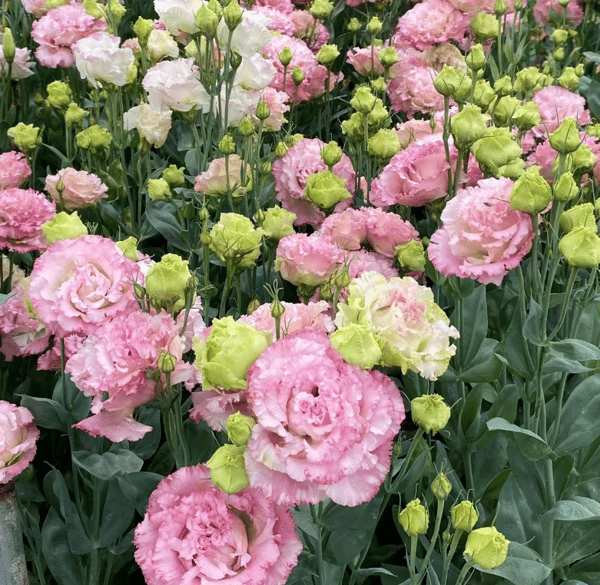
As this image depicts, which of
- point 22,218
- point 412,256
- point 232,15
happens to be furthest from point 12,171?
point 412,256

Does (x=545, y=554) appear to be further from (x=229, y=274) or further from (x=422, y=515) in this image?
(x=229, y=274)

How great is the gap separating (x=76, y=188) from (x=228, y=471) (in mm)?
706

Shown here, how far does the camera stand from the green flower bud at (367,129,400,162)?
1.01 meters

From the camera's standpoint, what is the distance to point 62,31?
4.88 feet

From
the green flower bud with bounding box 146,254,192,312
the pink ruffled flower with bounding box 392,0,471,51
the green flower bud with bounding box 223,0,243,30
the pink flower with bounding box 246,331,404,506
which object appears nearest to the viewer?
the pink flower with bounding box 246,331,404,506

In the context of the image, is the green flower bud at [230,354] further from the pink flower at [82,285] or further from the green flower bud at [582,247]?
the green flower bud at [582,247]

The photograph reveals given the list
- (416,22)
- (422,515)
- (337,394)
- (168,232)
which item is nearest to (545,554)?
(422,515)

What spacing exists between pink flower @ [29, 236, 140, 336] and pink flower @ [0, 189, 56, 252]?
30 cm

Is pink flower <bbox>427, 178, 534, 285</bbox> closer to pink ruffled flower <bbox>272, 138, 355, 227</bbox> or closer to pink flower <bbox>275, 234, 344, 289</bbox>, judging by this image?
pink flower <bbox>275, 234, 344, 289</bbox>

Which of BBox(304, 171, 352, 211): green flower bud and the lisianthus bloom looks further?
BBox(304, 171, 352, 211): green flower bud

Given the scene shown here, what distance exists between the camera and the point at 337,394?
0.54 m

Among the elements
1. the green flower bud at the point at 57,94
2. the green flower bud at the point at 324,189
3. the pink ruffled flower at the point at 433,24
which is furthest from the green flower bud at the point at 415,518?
the pink ruffled flower at the point at 433,24

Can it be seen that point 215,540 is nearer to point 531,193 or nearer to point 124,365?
point 124,365

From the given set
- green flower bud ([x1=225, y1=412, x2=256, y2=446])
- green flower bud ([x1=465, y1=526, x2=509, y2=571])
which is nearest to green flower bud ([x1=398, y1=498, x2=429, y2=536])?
green flower bud ([x1=465, y1=526, x2=509, y2=571])
